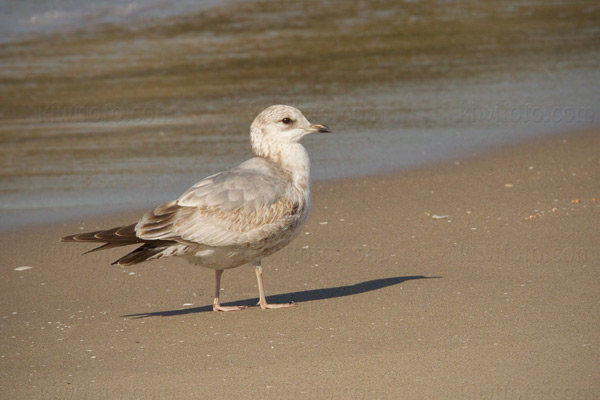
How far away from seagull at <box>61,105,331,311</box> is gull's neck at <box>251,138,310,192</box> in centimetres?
3

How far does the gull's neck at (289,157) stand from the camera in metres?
6.58

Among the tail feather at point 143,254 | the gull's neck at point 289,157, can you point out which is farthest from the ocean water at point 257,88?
the tail feather at point 143,254

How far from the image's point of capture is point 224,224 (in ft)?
20.4

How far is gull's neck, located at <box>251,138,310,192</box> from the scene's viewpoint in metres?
6.58

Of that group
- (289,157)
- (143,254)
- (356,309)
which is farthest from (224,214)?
(356,309)

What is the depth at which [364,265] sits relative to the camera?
717 centimetres

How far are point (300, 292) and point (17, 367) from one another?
2069 millimetres

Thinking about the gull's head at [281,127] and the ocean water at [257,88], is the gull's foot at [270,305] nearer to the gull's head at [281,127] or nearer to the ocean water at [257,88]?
the gull's head at [281,127]

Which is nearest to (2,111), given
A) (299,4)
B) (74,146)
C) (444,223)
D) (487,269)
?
(74,146)

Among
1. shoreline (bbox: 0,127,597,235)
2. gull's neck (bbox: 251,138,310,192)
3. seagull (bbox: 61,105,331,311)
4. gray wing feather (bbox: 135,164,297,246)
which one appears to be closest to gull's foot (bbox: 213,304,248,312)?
seagull (bbox: 61,105,331,311)

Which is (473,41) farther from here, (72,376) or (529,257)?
(72,376)

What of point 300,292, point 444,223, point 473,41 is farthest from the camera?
point 473,41

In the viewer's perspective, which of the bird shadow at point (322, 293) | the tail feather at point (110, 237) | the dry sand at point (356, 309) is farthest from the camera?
the bird shadow at point (322, 293)

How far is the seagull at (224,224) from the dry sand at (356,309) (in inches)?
15.6
